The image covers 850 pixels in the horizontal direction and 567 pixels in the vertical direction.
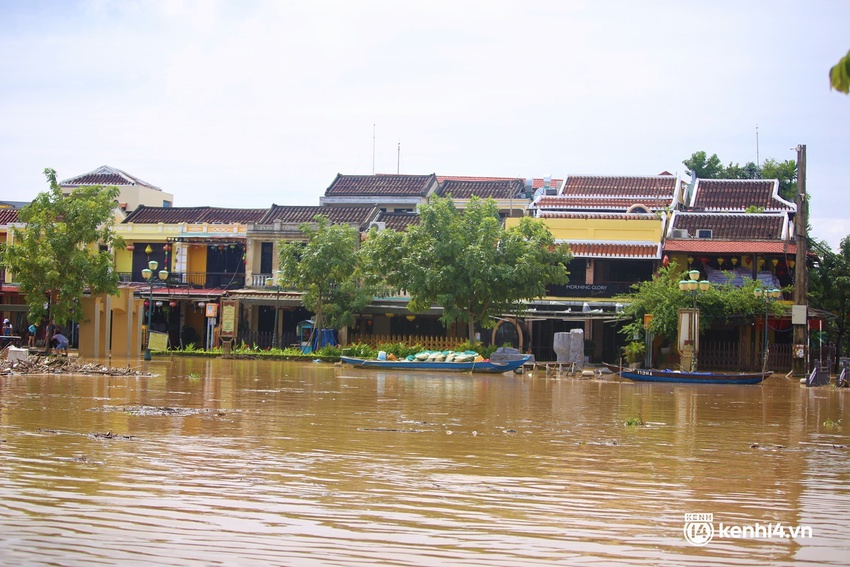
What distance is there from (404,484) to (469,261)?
1128 inches

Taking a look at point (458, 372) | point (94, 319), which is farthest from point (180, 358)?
point (458, 372)

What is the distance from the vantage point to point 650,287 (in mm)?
37719

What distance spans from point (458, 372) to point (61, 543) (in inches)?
1096

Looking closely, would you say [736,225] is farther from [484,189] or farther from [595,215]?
[484,189]

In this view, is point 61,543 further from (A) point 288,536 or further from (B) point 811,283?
(B) point 811,283

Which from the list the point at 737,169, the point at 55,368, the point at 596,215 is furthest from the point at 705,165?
the point at 55,368

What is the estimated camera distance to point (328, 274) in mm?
41656

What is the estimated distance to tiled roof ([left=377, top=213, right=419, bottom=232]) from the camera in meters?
47.0

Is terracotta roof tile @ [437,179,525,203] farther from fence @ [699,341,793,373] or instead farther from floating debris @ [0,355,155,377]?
floating debris @ [0,355,155,377]

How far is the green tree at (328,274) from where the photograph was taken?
41531 millimetres

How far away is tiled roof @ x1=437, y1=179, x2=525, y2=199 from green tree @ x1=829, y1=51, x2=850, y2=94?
4568 centimetres

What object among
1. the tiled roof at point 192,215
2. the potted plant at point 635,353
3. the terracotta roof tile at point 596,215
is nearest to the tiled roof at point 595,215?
the terracotta roof tile at point 596,215

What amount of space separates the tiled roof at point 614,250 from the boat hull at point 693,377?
10.0m

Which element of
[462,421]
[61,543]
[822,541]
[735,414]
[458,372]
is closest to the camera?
[61,543]
